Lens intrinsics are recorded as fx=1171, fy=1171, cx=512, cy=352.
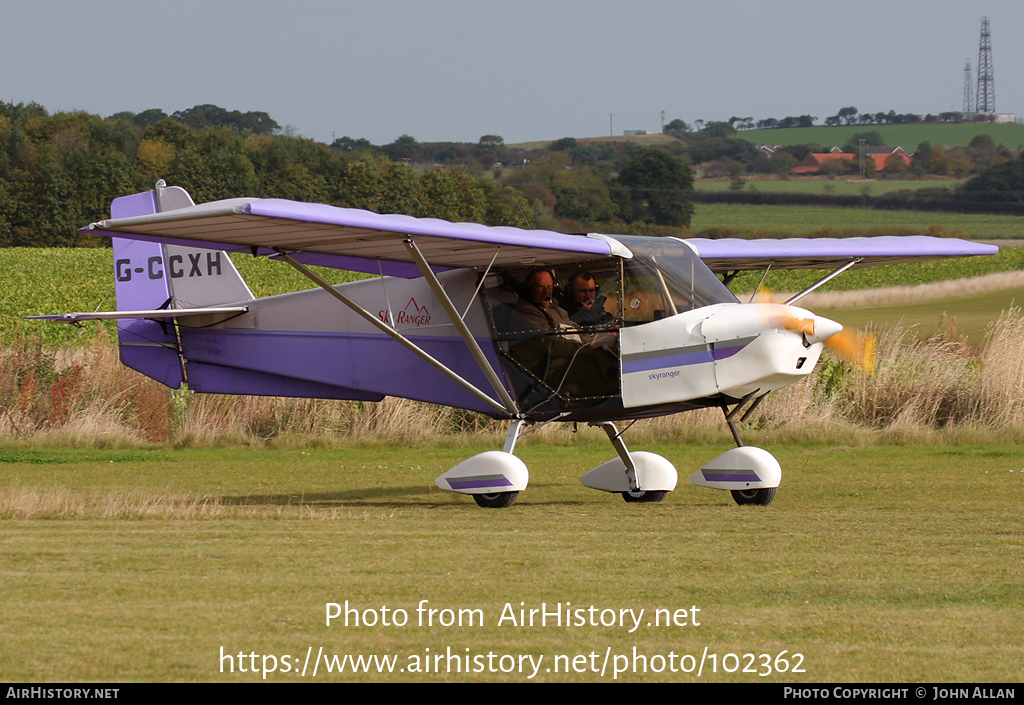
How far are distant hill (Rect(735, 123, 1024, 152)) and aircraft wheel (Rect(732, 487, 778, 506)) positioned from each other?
11873 cm

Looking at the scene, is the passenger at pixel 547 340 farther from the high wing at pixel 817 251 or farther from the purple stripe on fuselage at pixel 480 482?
the high wing at pixel 817 251

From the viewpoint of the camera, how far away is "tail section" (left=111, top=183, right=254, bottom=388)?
1309 cm

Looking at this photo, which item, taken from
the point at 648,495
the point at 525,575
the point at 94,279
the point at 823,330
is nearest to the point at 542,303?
the point at 648,495

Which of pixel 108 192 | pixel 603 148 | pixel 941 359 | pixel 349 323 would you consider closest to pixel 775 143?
pixel 603 148

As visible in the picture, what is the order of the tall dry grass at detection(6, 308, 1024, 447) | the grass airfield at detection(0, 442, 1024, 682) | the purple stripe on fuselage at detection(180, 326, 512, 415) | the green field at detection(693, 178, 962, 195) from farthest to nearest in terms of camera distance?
the green field at detection(693, 178, 962, 195) → the tall dry grass at detection(6, 308, 1024, 447) → the purple stripe on fuselage at detection(180, 326, 512, 415) → the grass airfield at detection(0, 442, 1024, 682)

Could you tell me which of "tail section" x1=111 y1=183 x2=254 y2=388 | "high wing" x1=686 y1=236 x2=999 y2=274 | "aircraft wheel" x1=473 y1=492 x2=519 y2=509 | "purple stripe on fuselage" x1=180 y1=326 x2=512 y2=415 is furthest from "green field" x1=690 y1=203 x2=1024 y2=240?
"aircraft wheel" x1=473 y1=492 x2=519 y2=509

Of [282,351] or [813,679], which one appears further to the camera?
[282,351]

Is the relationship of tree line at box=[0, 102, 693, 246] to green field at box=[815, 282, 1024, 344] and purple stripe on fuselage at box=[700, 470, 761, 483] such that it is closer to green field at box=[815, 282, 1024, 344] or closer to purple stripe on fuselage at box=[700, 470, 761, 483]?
green field at box=[815, 282, 1024, 344]

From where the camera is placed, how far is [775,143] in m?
128

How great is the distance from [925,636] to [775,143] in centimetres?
12753

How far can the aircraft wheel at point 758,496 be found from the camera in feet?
34.8

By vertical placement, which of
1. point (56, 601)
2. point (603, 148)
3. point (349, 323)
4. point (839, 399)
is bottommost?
point (839, 399)

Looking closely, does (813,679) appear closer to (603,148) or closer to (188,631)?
(188,631)

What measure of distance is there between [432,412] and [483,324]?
722cm
